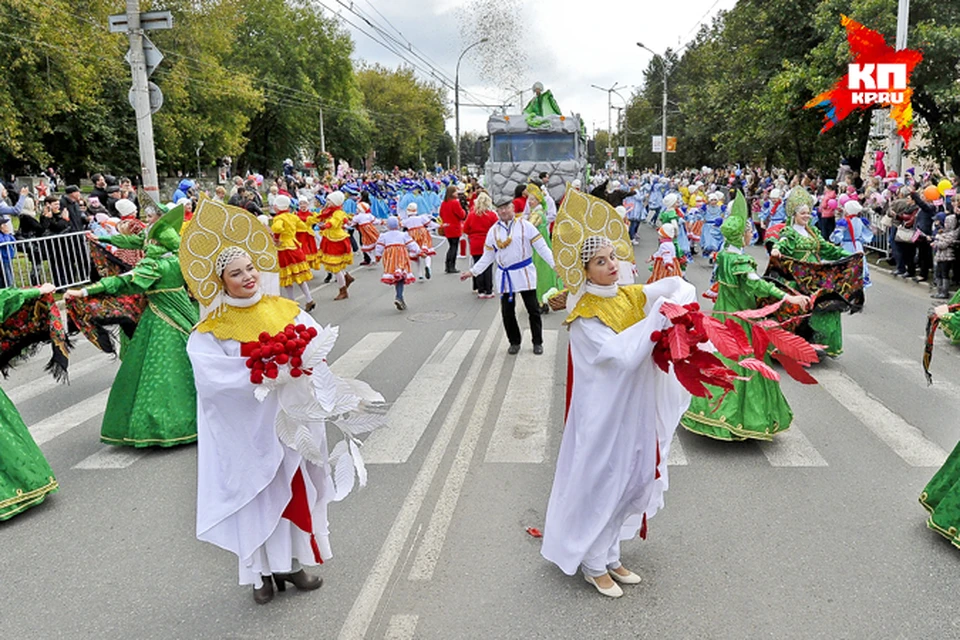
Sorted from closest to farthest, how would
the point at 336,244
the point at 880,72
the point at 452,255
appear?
the point at 336,244
the point at 452,255
the point at 880,72

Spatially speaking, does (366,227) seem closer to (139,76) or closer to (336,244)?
(336,244)

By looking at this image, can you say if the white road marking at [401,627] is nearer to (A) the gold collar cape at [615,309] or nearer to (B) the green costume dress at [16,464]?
(A) the gold collar cape at [615,309]

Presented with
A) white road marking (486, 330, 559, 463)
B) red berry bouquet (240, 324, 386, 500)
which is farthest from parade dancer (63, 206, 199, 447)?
red berry bouquet (240, 324, 386, 500)

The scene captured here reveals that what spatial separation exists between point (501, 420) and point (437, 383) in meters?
1.41

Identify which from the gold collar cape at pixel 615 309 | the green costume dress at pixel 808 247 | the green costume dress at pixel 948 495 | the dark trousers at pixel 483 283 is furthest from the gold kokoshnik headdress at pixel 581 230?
the dark trousers at pixel 483 283

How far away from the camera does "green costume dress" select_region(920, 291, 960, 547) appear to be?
4.36 m

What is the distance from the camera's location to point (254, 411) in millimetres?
3742

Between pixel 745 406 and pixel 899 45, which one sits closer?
pixel 745 406

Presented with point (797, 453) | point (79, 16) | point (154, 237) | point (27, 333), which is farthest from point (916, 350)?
point (79, 16)

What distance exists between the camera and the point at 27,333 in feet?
18.6

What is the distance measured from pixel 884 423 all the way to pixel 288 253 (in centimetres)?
851

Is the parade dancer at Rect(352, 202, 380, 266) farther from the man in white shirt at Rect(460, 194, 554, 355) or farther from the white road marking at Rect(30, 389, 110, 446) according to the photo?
the white road marking at Rect(30, 389, 110, 446)

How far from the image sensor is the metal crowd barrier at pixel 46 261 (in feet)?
40.3

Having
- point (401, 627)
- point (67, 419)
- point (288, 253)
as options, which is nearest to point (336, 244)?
point (288, 253)
